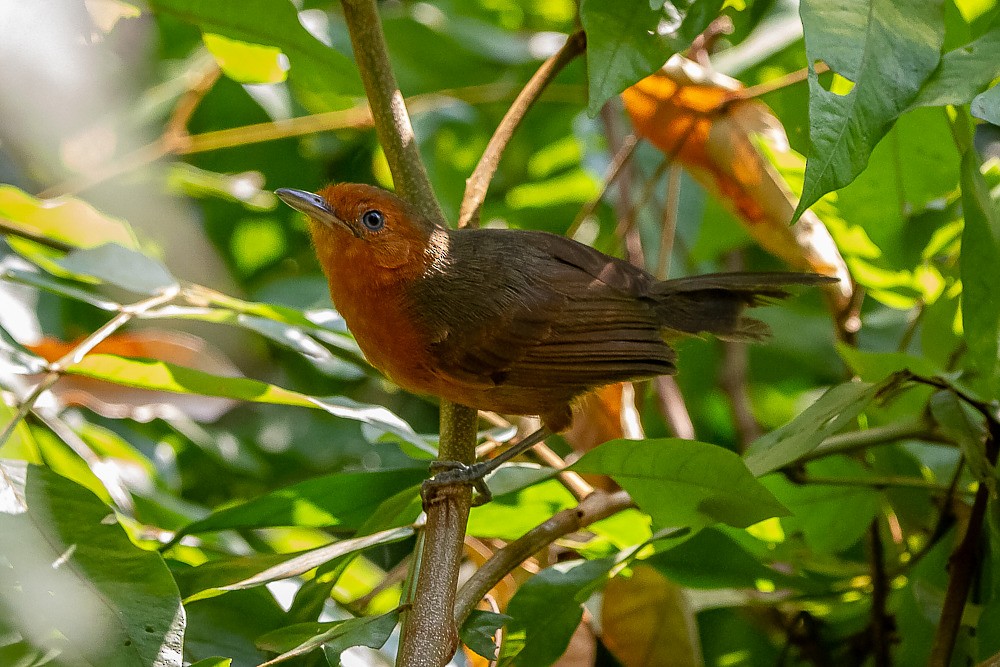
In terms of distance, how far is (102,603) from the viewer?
1.53 meters

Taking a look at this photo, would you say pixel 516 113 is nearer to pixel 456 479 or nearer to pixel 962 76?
pixel 456 479

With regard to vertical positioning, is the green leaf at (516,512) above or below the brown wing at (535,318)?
below

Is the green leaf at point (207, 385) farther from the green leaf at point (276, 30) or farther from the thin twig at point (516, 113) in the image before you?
the green leaf at point (276, 30)

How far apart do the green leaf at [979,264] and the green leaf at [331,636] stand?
1.17 m

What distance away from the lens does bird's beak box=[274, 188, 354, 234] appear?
8.84 feet

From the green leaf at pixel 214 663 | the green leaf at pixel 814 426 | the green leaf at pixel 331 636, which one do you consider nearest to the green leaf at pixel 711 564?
the green leaf at pixel 814 426

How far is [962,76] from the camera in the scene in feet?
5.35

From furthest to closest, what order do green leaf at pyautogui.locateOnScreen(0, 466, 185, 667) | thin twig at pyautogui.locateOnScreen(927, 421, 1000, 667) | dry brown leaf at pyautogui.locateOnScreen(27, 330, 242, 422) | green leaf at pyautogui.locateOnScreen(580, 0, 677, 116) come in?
dry brown leaf at pyautogui.locateOnScreen(27, 330, 242, 422) → thin twig at pyautogui.locateOnScreen(927, 421, 1000, 667) → green leaf at pyautogui.locateOnScreen(580, 0, 677, 116) → green leaf at pyautogui.locateOnScreen(0, 466, 185, 667)

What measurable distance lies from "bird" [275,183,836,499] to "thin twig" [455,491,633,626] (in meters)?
0.34

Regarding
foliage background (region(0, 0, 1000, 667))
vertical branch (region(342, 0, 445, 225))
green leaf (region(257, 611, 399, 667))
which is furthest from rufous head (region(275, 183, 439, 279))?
green leaf (region(257, 611, 399, 667))

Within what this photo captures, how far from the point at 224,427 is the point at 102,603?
193 cm

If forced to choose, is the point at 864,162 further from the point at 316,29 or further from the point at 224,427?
the point at 224,427

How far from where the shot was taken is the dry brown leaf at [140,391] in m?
2.80

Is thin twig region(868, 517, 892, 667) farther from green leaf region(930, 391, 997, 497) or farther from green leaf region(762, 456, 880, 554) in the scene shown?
green leaf region(930, 391, 997, 497)
